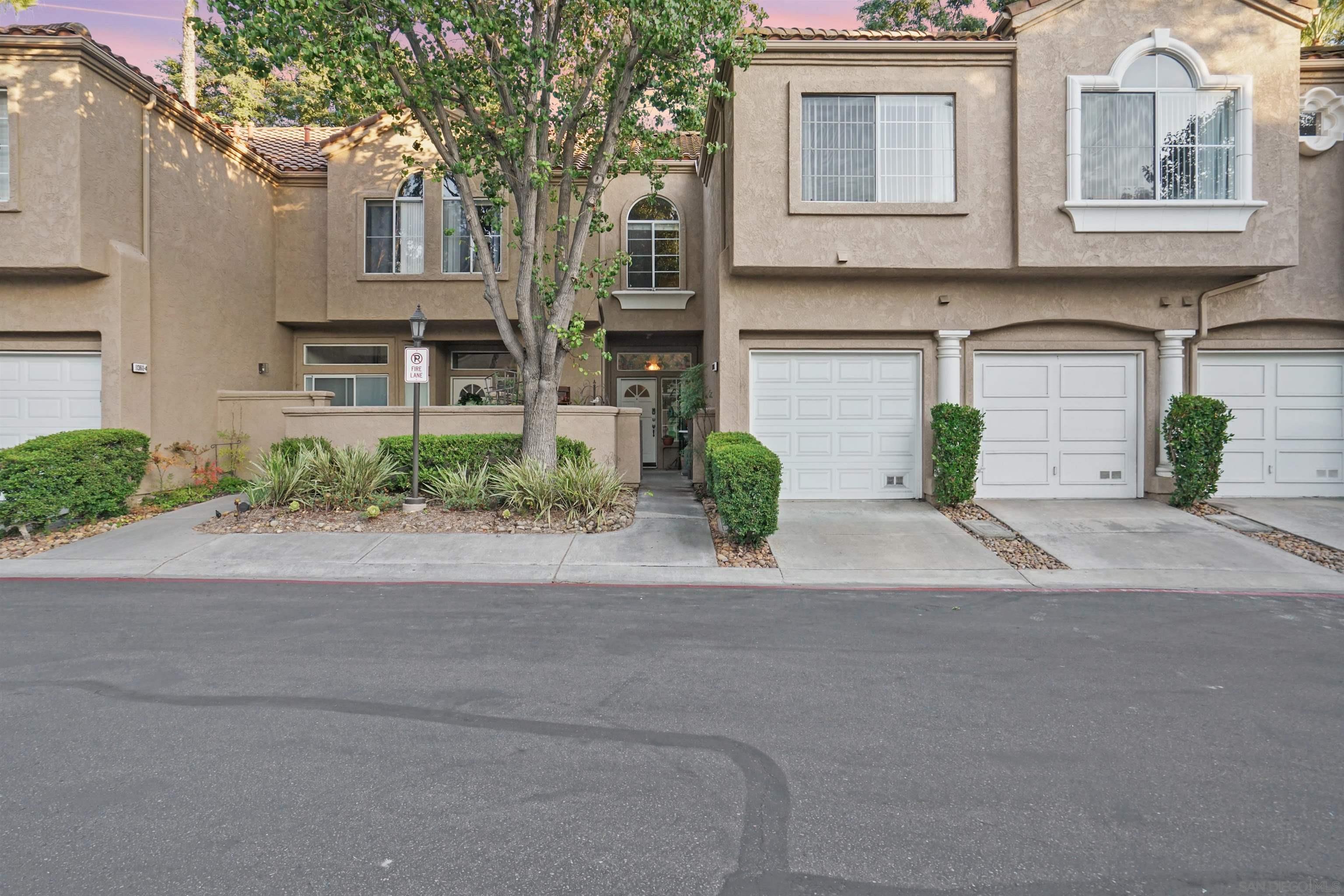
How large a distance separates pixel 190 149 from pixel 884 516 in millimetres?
13428

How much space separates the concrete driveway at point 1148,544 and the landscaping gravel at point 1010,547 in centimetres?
11

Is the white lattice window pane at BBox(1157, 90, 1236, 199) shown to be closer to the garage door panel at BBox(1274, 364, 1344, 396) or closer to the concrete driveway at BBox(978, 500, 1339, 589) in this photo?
the garage door panel at BBox(1274, 364, 1344, 396)

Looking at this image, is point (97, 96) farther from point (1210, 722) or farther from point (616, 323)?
point (1210, 722)

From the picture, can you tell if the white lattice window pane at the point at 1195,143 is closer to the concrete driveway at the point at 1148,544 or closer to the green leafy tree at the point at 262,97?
the concrete driveway at the point at 1148,544

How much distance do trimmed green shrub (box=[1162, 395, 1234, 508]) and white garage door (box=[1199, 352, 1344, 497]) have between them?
4.56 feet

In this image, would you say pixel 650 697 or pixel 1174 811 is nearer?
pixel 1174 811

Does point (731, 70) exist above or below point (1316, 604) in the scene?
above

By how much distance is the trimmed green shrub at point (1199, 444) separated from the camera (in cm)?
1019

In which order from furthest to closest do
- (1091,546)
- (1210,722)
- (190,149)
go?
(190,149)
(1091,546)
(1210,722)

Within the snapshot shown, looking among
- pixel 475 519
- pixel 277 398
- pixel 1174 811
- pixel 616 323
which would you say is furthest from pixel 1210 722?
pixel 277 398

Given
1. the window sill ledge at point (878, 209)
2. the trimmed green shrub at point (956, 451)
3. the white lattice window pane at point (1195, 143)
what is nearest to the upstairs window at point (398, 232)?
the window sill ledge at point (878, 209)

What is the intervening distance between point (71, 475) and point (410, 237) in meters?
7.78

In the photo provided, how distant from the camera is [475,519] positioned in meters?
9.61

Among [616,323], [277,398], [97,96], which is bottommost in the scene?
[277,398]
